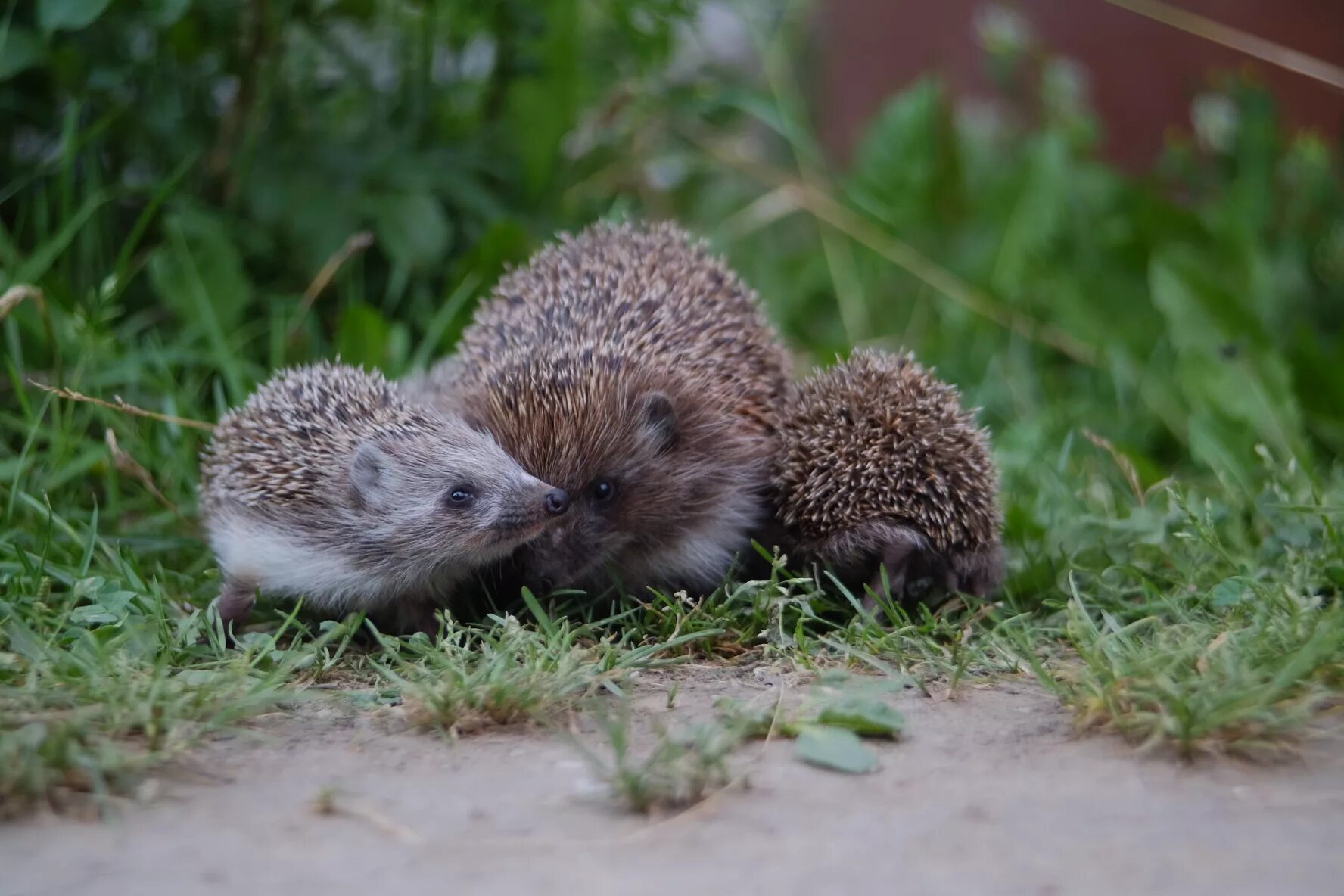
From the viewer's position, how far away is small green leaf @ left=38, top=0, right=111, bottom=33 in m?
4.25

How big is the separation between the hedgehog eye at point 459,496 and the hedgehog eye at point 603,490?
0.38m

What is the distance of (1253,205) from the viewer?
21.5 ft

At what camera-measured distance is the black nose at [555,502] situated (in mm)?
3713

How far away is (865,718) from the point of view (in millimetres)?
2873

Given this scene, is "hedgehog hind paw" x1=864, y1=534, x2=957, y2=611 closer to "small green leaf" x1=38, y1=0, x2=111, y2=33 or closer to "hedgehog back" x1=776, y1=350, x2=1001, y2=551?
"hedgehog back" x1=776, y1=350, x2=1001, y2=551

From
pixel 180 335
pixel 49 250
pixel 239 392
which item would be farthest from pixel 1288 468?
pixel 49 250

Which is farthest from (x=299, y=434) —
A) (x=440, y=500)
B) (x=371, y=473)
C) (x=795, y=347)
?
(x=795, y=347)

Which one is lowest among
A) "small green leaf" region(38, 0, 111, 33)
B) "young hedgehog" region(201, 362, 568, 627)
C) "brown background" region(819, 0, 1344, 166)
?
"young hedgehog" region(201, 362, 568, 627)

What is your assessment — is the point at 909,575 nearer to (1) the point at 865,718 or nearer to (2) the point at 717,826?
(1) the point at 865,718

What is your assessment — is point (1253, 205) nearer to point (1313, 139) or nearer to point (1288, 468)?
point (1313, 139)

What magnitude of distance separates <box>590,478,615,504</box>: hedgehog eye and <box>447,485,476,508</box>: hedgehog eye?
15.1 inches

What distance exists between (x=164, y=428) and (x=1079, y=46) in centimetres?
660

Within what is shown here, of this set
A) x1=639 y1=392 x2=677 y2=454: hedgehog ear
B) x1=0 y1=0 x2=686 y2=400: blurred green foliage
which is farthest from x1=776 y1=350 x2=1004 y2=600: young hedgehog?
x1=0 y1=0 x2=686 y2=400: blurred green foliage

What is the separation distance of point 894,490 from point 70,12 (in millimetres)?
3117
